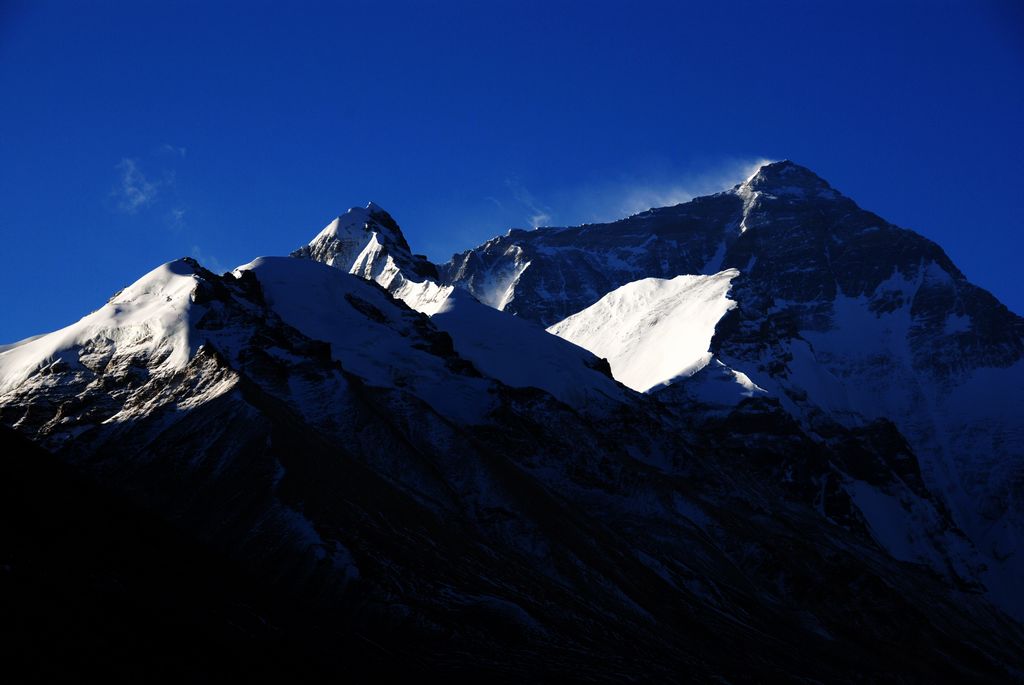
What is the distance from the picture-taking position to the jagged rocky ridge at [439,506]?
106 m

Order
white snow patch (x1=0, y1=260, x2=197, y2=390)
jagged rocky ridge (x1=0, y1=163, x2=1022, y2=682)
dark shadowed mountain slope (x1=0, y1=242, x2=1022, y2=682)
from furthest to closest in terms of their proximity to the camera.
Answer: white snow patch (x1=0, y1=260, x2=197, y2=390) < jagged rocky ridge (x1=0, y1=163, x2=1022, y2=682) < dark shadowed mountain slope (x1=0, y1=242, x2=1022, y2=682)

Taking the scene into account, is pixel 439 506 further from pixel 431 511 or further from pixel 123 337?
pixel 123 337

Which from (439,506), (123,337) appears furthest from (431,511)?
(123,337)

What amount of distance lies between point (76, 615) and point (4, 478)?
16.4 meters

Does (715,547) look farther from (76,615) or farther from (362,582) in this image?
(76,615)

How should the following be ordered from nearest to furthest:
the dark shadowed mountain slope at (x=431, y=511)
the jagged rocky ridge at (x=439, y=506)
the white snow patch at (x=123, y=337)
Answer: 1. the dark shadowed mountain slope at (x=431, y=511)
2. the jagged rocky ridge at (x=439, y=506)
3. the white snow patch at (x=123, y=337)

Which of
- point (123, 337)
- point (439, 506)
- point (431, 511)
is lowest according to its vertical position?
point (431, 511)

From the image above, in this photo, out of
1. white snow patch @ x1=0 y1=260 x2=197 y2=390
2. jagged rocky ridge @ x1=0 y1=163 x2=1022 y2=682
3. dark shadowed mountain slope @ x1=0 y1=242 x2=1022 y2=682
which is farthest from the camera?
white snow patch @ x1=0 y1=260 x2=197 y2=390

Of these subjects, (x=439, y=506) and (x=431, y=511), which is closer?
(x=431, y=511)

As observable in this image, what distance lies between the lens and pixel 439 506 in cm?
13312

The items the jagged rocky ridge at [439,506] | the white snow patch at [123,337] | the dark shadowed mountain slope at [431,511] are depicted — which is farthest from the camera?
the white snow patch at [123,337]

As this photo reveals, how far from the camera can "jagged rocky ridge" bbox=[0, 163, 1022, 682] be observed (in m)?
106

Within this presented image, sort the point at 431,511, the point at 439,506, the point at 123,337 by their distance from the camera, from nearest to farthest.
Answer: the point at 431,511, the point at 439,506, the point at 123,337

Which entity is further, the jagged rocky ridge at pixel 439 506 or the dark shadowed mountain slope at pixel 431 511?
the jagged rocky ridge at pixel 439 506
